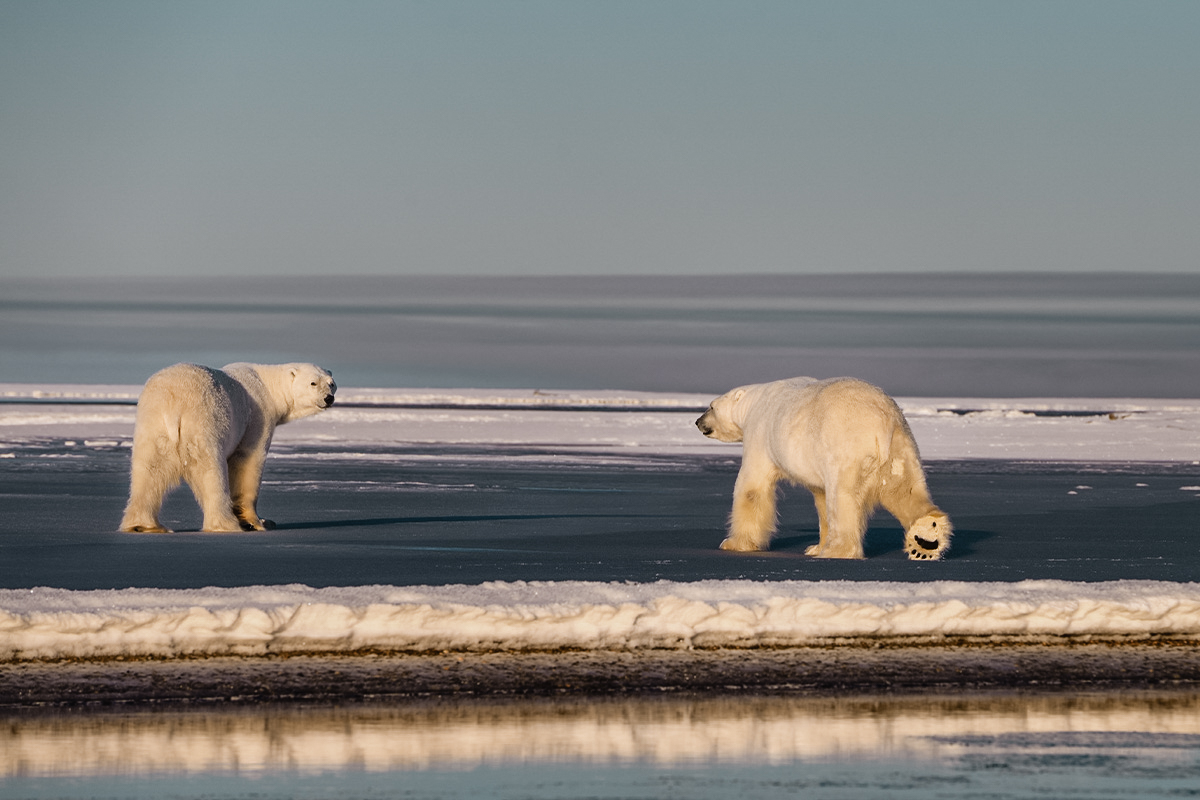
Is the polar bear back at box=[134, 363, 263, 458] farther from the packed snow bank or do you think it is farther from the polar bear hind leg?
the packed snow bank

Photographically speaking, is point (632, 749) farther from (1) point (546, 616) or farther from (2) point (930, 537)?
(2) point (930, 537)

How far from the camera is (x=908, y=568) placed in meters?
11.0

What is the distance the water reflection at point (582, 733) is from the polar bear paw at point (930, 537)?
13.8ft

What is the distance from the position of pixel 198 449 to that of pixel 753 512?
192 inches

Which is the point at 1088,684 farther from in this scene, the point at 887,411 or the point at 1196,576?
the point at 887,411

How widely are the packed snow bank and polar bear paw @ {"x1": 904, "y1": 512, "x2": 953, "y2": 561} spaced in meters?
2.45

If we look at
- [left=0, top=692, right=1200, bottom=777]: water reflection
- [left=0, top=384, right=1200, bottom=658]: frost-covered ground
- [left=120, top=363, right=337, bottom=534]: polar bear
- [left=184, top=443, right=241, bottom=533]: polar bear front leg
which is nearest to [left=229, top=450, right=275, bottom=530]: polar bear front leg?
[left=120, top=363, right=337, bottom=534]: polar bear

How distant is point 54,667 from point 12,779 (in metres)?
1.89

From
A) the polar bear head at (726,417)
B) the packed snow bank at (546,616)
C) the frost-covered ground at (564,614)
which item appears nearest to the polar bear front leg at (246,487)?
the frost-covered ground at (564,614)

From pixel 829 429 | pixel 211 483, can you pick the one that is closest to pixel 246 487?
pixel 211 483

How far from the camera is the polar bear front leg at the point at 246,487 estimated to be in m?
14.4

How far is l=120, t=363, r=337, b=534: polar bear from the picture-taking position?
44.1 ft

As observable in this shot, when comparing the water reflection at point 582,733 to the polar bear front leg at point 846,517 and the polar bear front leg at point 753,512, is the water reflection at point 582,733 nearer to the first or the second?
the polar bear front leg at point 846,517

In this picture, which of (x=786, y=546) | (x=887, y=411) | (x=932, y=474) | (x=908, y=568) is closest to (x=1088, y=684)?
(x=908, y=568)
